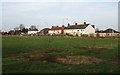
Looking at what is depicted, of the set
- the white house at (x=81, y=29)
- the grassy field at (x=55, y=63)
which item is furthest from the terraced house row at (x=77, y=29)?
the grassy field at (x=55, y=63)

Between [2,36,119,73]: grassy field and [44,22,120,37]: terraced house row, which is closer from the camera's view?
[2,36,119,73]: grassy field

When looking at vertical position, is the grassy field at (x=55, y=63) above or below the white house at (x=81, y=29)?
below

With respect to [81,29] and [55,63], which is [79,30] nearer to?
[81,29]

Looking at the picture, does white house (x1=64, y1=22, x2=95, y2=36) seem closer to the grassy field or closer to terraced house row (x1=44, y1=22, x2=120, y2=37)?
terraced house row (x1=44, y1=22, x2=120, y2=37)

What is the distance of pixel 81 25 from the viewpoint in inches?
4742

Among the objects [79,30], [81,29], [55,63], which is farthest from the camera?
[79,30]

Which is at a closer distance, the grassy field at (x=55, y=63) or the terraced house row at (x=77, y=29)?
the grassy field at (x=55, y=63)

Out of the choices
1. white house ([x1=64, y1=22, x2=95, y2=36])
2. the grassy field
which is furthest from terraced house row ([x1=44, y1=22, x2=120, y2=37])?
the grassy field

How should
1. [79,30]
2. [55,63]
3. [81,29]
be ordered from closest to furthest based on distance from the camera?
[55,63]
[81,29]
[79,30]

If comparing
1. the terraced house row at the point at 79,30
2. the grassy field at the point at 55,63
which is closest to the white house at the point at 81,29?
the terraced house row at the point at 79,30

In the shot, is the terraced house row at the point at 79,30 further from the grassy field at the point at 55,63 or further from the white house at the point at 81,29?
the grassy field at the point at 55,63

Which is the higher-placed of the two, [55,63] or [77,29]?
[77,29]

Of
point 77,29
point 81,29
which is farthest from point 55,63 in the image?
point 77,29

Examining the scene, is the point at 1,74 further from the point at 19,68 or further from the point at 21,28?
the point at 21,28
